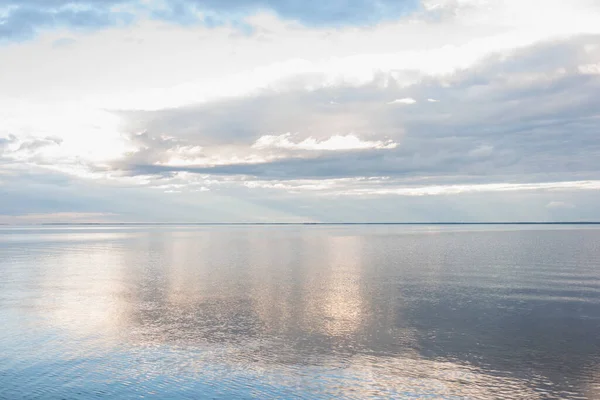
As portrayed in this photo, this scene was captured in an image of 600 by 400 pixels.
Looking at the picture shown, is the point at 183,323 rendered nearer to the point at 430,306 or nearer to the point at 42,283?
the point at 430,306

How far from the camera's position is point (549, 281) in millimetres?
74188

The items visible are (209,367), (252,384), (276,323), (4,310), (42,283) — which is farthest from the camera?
(42,283)

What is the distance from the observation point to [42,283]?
243 feet

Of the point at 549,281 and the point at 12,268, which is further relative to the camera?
the point at 12,268

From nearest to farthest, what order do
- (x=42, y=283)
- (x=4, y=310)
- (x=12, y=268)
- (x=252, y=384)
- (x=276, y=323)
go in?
(x=252, y=384)
(x=276, y=323)
(x=4, y=310)
(x=42, y=283)
(x=12, y=268)

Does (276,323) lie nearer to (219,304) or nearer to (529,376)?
(219,304)

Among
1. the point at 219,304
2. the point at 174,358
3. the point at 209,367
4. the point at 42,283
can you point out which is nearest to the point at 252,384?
the point at 209,367

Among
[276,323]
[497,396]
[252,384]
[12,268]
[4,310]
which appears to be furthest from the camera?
[12,268]

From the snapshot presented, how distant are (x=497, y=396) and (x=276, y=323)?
2201 cm

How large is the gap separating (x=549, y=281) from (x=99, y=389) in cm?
6504

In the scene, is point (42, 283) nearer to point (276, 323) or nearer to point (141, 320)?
point (141, 320)

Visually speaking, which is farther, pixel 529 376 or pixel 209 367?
pixel 209 367

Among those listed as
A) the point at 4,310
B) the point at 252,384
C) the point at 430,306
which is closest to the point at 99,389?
the point at 252,384

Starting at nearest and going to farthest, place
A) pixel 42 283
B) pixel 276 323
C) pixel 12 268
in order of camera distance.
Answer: pixel 276 323 → pixel 42 283 → pixel 12 268
